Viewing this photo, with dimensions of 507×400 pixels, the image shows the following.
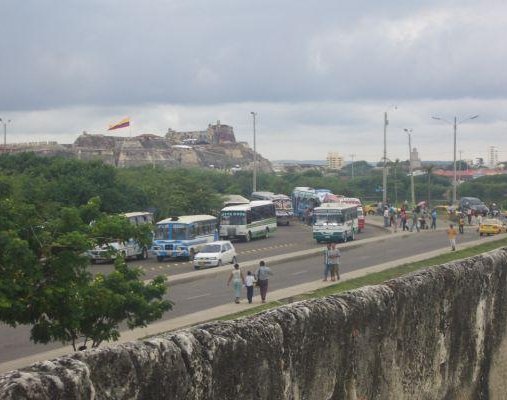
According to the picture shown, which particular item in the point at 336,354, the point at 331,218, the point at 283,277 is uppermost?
the point at 336,354

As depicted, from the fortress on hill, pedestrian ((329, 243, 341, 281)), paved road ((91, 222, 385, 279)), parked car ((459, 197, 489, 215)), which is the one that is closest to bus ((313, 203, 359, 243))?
paved road ((91, 222, 385, 279))

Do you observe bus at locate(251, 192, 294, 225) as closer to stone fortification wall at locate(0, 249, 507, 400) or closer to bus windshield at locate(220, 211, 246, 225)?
bus windshield at locate(220, 211, 246, 225)

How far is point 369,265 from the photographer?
133 ft

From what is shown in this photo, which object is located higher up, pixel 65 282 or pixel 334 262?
pixel 65 282

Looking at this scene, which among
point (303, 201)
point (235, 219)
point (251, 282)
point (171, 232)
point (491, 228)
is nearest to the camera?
point (251, 282)

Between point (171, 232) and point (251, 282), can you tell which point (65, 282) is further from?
point (171, 232)

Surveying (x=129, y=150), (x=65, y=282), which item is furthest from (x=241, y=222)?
(x=129, y=150)

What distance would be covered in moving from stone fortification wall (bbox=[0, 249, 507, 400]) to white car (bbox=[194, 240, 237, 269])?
3032cm

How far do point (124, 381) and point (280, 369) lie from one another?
5.55ft

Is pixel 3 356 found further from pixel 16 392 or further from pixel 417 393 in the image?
pixel 16 392

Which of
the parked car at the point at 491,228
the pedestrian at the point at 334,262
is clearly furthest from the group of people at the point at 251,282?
the parked car at the point at 491,228

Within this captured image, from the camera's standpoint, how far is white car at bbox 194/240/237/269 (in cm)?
4106

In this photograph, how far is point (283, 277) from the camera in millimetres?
36875

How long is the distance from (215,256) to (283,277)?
518 centimetres
